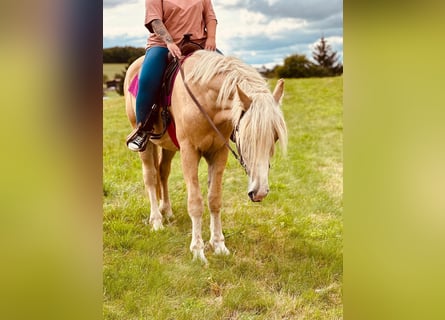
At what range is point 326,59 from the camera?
3.75 meters

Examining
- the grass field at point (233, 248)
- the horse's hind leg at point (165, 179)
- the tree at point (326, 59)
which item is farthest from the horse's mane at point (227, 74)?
the horse's hind leg at point (165, 179)

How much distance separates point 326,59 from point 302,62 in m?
0.27

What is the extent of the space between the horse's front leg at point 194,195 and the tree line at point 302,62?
0.76m

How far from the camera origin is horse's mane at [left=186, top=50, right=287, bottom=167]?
97.0 inches

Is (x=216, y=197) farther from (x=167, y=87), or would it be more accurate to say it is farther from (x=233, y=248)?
(x=167, y=87)

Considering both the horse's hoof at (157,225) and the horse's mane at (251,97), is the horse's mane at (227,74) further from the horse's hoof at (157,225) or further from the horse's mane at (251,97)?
the horse's hoof at (157,225)

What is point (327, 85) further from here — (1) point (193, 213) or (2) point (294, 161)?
(1) point (193, 213)

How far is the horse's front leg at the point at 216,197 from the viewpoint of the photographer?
318 cm

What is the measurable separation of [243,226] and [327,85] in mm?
1738

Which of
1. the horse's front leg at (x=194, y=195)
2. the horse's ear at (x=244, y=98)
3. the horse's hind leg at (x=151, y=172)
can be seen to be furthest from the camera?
the horse's hind leg at (x=151, y=172)

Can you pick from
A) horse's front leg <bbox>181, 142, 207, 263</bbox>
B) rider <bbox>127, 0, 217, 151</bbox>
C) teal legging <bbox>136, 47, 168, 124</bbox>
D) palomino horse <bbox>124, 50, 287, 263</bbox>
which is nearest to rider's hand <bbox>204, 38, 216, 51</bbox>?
rider <bbox>127, 0, 217, 151</bbox>
